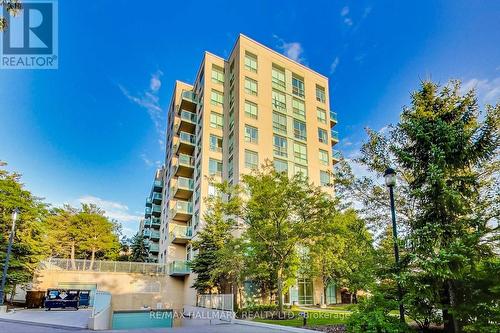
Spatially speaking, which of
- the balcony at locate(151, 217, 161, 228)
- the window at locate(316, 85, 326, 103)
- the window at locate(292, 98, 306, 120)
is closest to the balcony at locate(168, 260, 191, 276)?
the balcony at locate(151, 217, 161, 228)

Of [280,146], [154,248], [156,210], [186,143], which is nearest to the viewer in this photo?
[280,146]

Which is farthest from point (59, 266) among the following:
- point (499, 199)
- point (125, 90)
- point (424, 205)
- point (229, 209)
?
point (499, 199)

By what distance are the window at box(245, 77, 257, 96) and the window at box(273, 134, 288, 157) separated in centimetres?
538

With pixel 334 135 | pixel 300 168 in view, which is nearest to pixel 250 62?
pixel 300 168

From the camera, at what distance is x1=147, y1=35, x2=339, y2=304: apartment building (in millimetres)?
32781

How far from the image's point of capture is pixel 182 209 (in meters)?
36.4

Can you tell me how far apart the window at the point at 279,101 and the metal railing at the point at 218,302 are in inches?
836

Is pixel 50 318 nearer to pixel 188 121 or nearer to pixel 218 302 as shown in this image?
pixel 218 302

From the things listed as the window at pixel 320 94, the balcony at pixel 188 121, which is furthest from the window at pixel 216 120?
the window at pixel 320 94

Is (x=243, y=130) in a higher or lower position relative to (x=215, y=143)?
higher

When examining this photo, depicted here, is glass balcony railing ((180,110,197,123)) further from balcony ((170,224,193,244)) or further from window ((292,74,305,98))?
balcony ((170,224,193,244))

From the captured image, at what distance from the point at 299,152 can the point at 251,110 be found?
7.24 m

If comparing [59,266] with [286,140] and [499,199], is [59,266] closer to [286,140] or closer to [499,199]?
[286,140]

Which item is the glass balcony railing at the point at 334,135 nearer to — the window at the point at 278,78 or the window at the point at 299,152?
the window at the point at 299,152
